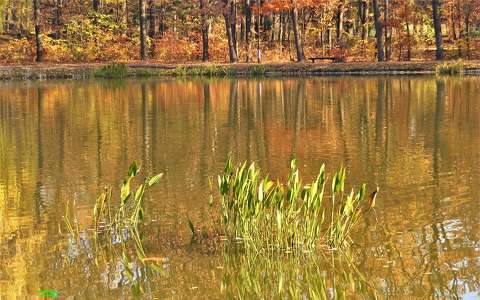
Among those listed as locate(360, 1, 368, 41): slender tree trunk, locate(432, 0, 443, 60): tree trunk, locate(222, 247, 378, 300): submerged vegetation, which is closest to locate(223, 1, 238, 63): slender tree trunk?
locate(360, 1, 368, 41): slender tree trunk

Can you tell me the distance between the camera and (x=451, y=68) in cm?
4150

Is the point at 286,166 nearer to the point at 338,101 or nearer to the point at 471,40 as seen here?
the point at 338,101

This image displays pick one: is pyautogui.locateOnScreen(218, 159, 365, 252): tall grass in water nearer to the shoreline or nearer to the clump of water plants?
the clump of water plants

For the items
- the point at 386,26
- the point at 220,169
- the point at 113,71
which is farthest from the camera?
the point at 386,26

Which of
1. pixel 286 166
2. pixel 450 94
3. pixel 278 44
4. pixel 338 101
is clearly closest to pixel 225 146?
pixel 286 166

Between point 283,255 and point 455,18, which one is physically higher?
point 455,18

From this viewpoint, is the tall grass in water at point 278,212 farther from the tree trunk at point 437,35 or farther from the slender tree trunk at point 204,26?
the slender tree trunk at point 204,26

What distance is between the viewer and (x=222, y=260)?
8.15m

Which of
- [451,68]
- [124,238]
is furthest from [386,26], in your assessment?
[124,238]

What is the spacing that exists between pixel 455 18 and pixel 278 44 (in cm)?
1193

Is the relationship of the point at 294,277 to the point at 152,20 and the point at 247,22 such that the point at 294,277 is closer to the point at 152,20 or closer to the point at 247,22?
the point at 247,22

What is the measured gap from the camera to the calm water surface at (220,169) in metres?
7.53

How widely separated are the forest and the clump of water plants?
143 inches

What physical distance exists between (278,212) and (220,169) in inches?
235
